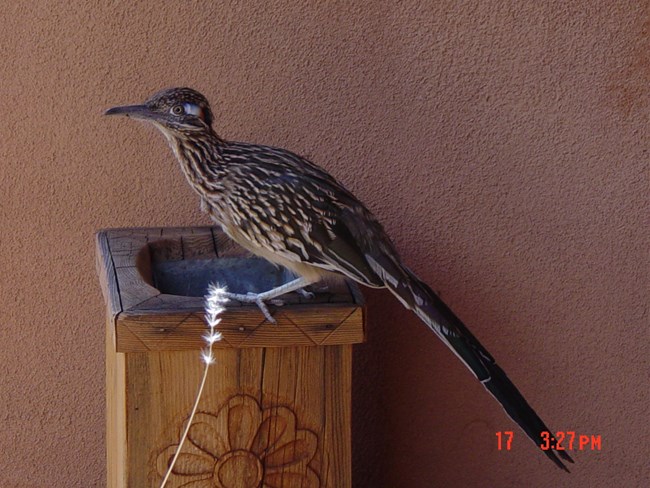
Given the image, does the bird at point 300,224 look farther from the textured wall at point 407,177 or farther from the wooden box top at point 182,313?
the textured wall at point 407,177

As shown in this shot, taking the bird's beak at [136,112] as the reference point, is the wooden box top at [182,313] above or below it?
below

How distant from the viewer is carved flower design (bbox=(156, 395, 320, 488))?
209cm

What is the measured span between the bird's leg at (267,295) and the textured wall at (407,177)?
2.00 feet

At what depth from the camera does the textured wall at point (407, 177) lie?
259 cm

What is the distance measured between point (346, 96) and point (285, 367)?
2.97 ft

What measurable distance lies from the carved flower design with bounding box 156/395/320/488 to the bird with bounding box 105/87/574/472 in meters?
0.28

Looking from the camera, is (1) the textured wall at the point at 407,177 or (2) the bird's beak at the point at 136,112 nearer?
(2) the bird's beak at the point at 136,112

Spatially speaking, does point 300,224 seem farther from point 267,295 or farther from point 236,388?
point 236,388

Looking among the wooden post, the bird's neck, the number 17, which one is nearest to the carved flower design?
the wooden post

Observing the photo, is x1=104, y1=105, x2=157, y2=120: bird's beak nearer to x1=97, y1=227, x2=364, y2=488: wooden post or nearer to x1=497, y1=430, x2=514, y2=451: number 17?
x1=97, y1=227, x2=364, y2=488: wooden post

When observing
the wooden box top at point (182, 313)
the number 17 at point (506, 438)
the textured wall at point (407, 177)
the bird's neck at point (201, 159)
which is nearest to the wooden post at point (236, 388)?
the wooden box top at point (182, 313)
